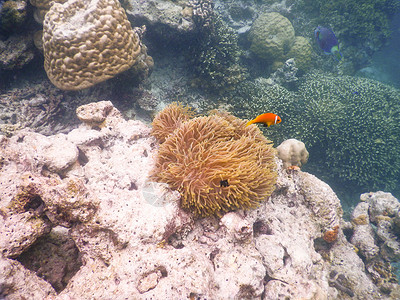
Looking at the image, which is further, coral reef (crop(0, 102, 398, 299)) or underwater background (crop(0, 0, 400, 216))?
underwater background (crop(0, 0, 400, 216))

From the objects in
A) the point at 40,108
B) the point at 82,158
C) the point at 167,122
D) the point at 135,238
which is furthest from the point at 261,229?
the point at 40,108

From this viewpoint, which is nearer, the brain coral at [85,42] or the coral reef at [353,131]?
the brain coral at [85,42]

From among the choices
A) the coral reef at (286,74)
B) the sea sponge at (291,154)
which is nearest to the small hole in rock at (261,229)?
the sea sponge at (291,154)

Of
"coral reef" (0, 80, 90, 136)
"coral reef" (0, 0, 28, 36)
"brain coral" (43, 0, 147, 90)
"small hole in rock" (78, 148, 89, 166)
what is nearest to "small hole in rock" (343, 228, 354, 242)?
"small hole in rock" (78, 148, 89, 166)

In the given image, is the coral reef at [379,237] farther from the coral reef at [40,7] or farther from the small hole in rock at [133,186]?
the coral reef at [40,7]

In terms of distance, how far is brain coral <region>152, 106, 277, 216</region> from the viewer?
7.48 feet

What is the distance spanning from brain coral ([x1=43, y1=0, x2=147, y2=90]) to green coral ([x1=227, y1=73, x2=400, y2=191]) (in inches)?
125

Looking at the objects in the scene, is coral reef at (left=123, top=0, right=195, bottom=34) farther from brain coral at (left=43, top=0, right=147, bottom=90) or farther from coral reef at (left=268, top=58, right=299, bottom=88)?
coral reef at (left=268, top=58, right=299, bottom=88)

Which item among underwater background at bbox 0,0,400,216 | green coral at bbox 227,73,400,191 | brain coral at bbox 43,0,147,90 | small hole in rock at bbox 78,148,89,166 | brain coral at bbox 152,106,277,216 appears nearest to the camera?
brain coral at bbox 152,106,277,216

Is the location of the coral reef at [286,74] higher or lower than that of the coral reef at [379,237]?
higher

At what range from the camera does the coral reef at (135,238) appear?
1843 mm

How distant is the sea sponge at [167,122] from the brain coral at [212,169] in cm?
43

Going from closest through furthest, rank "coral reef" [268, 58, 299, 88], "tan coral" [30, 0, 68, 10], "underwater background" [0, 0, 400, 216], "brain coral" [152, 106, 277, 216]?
"brain coral" [152, 106, 277, 216]
"tan coral" [30, 0, 68, 10]
"underwater background" [0, 0, 400, 216]
"coral reef" [268, 58, 299, 88]

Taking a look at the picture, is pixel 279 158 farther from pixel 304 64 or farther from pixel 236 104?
pixel 304 64
